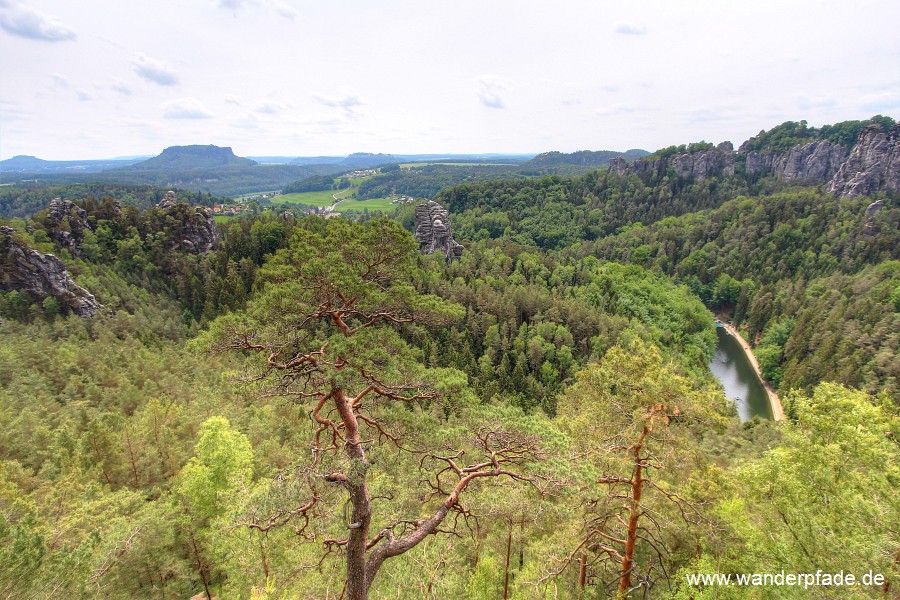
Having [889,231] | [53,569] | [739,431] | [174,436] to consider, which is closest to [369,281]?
[53,569]

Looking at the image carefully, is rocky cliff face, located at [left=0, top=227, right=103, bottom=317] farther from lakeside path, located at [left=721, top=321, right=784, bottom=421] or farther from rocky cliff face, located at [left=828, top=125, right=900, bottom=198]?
rocky cliff face, located at [left=828, top=125, right=900, bottom=198]

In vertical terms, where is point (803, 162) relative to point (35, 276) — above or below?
above

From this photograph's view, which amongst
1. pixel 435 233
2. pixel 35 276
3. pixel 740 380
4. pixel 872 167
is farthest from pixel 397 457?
pixel 872 167

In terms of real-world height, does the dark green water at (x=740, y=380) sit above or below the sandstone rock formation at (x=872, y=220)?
below

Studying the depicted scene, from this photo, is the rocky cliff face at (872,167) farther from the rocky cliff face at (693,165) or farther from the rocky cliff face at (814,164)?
the rocky cliff face at (693,165)

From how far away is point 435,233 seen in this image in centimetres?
7938

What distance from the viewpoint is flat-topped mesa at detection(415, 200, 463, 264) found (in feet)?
260

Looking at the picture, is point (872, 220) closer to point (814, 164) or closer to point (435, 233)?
point (814, 164)

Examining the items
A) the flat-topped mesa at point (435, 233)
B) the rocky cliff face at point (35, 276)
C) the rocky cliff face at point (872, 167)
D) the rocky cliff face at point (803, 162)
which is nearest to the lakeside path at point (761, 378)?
the flat-topped mesa at point (435, 233)

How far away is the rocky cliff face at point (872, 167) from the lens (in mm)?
112312

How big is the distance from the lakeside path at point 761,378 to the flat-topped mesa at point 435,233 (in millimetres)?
55472

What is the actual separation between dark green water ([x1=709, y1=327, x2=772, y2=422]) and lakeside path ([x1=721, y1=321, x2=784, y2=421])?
49 centimetres

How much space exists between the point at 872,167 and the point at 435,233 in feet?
420

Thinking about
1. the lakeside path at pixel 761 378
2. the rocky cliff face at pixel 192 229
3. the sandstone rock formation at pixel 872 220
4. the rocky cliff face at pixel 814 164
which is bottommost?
the lakeside path at pixel 761 378
